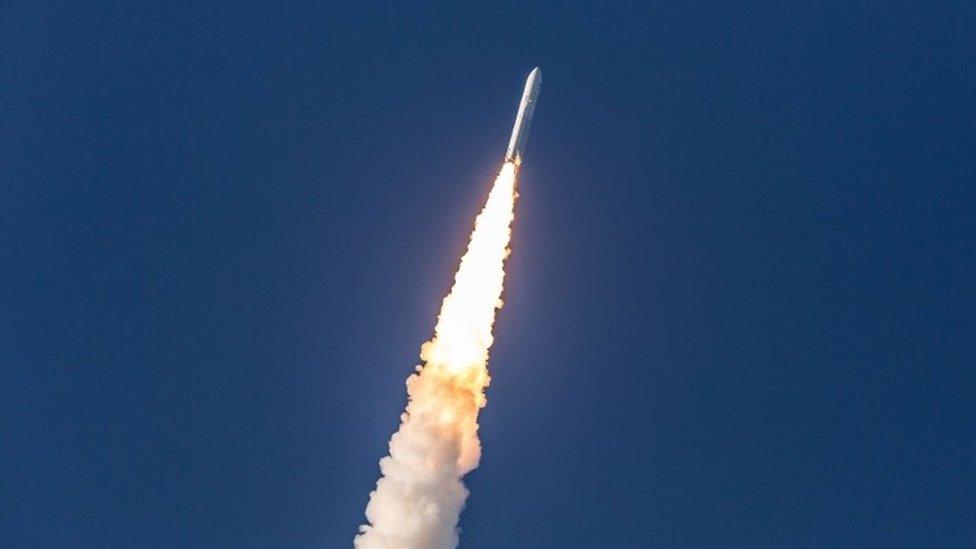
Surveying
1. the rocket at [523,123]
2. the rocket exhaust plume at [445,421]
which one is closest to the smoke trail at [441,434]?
the rocket exhaust plume at [445,421]

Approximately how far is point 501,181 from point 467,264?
143 inches

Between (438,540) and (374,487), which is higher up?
(374,487)

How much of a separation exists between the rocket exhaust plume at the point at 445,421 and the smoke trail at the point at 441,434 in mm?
37

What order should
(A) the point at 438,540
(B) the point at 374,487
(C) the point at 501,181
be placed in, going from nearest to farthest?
(A) the point at 438,540 < (C) the point at 501,181 < (B) the point at 374,487

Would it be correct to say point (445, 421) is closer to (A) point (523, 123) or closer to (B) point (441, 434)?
(B) point (441, 434)

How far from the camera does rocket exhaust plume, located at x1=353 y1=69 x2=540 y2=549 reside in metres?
43.0

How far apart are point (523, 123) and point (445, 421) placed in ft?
38.5

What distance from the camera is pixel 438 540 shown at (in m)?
43.2

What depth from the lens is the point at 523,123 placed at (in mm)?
44656

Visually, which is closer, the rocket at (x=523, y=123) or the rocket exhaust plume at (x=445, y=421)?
the rocket exhaust plume at (x=445, y=421)

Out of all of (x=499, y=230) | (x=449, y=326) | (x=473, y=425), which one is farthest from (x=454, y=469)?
(x=499, y=230)

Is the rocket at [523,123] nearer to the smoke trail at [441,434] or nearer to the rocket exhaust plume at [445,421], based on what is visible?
the rocket exhaust plume at [445,421]

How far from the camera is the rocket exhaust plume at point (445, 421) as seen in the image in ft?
141

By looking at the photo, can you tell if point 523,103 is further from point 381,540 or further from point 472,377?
point 381,540
